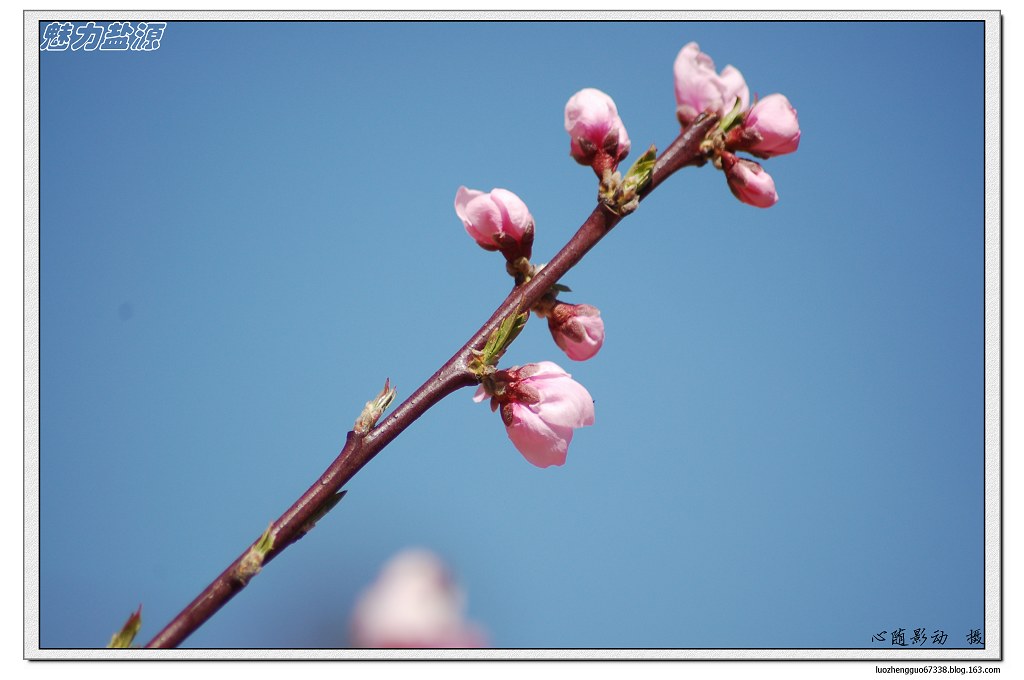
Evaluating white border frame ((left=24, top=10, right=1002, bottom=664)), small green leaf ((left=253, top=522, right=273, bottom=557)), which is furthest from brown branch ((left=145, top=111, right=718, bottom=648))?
white border frame ((left=24, top=10, right=1002, bottom=664))

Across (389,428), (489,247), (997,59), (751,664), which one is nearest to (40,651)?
(389,428)

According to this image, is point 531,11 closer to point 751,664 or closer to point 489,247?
point 489,247

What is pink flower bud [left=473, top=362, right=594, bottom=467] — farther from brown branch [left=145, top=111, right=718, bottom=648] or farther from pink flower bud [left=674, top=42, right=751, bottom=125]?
pink flower bud [left=674, top=42, right=751, bottom=125]

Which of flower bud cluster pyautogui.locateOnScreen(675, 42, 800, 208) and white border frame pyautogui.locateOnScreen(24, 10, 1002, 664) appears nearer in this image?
flower bud cluster pyautogui.locateOnScreen(675, 42, 800, 208)

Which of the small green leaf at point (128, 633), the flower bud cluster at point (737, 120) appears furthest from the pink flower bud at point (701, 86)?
the small green leaf at point (128, 633)

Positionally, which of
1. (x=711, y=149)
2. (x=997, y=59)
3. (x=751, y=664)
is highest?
(x=997, y=59)

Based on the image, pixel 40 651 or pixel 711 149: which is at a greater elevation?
pixel 711 149

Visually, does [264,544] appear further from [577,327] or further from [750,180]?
[750,180]

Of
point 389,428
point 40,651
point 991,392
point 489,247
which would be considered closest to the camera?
point 389,428
